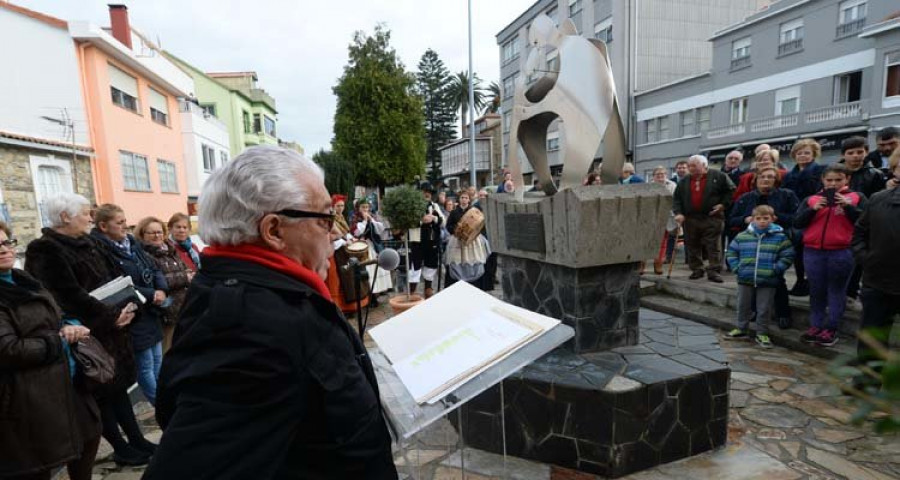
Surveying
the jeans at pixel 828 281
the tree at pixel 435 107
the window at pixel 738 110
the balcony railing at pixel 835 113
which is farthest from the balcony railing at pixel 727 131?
the tree at pixel 435 107

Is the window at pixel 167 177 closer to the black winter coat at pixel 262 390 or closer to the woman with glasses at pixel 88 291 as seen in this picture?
the woman with glasses at pixel 88 291

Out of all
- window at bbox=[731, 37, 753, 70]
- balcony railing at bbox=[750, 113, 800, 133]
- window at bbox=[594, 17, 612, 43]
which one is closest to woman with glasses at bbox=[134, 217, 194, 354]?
balcony railing at bbox=[750, 113, 800, 133]

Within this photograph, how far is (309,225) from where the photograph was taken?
1.31 meters

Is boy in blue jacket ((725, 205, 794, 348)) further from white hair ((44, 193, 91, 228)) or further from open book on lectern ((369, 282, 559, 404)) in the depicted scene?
white hair ((44, 193, 91, 228))

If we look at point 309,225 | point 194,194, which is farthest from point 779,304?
point 194,194

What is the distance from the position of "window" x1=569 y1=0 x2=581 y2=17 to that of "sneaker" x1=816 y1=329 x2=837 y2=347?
27.2 metres

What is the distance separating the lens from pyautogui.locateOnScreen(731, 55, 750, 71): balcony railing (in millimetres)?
20797

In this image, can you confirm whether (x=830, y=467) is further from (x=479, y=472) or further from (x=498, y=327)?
(x=498, y=327)

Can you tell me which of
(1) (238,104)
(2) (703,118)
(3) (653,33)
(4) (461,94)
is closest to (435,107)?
(4) (461,94)

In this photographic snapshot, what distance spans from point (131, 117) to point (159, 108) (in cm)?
299

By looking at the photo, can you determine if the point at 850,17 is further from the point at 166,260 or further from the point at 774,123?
the point at 166,260

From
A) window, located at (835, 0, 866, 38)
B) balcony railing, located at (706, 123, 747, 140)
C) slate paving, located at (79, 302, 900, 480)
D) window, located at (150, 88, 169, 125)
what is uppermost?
window, located at (835, 0, 866, 38)

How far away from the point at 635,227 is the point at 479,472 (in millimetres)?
2051

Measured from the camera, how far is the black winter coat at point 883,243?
11.2 ft
